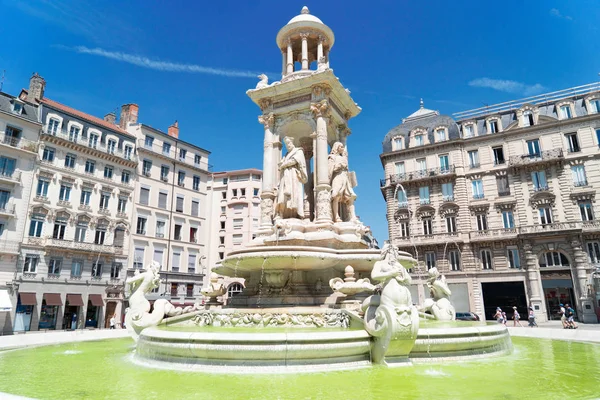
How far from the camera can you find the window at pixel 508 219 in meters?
36.5

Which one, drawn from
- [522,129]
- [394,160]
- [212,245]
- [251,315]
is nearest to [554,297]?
[522,129]

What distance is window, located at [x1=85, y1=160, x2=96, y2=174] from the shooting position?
36031 millimetres

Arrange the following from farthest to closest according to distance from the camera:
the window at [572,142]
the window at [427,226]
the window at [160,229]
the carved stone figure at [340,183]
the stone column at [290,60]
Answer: the window at [160,229] < the window at [427,226] < the window at [572,142] < the stone column at [290,60] < the carved stone figure at [340,183]

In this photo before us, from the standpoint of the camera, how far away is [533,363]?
6.41 meters

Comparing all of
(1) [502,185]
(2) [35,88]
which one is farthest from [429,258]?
(2) [35,88]

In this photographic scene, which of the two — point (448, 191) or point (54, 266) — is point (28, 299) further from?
point (448, 191)

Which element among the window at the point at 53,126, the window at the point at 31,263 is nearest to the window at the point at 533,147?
the window at the point at 53,126

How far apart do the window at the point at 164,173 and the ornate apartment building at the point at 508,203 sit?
82.5 feet

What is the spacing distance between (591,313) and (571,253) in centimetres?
506

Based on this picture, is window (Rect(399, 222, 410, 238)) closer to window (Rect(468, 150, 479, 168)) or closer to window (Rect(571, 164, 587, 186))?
window (Rect(468, 150, 479, 168))

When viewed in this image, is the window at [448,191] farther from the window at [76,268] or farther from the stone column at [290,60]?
the window at [76,268]

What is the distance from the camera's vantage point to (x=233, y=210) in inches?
2175

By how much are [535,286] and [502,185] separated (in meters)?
10.2

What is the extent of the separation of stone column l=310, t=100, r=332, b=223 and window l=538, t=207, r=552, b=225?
31.6m
